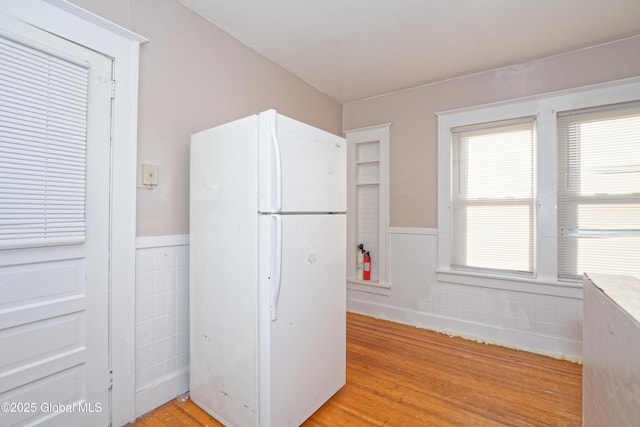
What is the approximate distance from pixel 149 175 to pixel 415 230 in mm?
2617

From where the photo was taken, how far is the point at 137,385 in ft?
5.81

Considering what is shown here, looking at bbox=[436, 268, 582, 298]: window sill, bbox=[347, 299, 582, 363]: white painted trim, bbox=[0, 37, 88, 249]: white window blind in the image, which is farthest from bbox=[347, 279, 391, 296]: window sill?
bbox=[0, 37, 88, 249]: white window blind

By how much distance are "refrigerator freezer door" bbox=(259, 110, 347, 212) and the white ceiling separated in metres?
A: 0.98

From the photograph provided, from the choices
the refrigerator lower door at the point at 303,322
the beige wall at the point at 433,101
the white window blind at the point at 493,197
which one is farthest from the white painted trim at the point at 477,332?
the refrigerator lower door at the point at 303,322

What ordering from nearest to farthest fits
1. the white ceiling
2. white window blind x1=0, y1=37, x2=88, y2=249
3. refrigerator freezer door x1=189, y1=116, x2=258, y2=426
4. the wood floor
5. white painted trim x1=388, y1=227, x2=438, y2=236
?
1. white window blind x1=0, y1=37, x2=88, y2=249
2. refrigerator freezer door x1=189, y1=116, x2=258, y2=426
3. the wood floor
4. the white ceiling
5. white painted trim x1=388, y1=227, x2=438, y2=236

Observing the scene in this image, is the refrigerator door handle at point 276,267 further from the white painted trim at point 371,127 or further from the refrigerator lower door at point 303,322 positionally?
the white painted trim at point 371,127

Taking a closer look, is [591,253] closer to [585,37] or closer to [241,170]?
[585,37]

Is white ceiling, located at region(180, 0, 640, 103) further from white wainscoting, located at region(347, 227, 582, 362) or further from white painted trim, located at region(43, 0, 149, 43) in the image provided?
white wainscoting, located at region(347, 227, 582, 362)

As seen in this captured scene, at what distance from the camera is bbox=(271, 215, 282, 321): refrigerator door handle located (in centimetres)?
151

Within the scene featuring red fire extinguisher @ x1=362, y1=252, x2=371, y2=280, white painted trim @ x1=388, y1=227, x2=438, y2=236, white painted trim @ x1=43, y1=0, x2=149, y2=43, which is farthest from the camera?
red fire extinguisher @ x1=362, y1=252, x2=371, y2=280

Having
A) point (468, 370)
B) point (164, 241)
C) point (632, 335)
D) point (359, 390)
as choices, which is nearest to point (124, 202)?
point (164, 241)

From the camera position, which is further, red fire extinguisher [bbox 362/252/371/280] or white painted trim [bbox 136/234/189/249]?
red fire extinguisher [bbox 362/252/371/280]

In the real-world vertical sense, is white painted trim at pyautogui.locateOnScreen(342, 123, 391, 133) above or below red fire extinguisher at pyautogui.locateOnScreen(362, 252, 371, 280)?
above

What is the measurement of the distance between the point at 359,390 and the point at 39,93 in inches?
99.1
